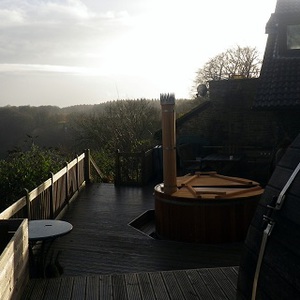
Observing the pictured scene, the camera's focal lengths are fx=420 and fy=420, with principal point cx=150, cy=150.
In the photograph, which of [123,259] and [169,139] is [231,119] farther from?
[123,259]

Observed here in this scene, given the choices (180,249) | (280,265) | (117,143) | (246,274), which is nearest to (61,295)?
(180,249)

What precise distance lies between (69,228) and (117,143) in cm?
1838

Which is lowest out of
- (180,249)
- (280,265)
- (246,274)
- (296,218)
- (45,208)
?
(180,249)

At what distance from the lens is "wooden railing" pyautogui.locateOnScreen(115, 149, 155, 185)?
13.7 m

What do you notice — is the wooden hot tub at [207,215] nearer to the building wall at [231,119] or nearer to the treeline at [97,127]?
the building wall at [231,119]

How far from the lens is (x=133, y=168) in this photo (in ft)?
46.8

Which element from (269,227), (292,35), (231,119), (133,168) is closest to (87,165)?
(133,168)

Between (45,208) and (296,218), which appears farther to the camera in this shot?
(45,208)

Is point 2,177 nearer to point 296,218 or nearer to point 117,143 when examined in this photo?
point 296,218

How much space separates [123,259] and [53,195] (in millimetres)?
2857

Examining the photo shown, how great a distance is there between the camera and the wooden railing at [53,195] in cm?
645

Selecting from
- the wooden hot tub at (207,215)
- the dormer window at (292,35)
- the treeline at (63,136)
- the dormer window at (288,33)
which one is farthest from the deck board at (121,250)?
the dormer window at (288,33)

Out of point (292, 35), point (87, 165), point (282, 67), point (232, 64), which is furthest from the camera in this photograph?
point (232, 64)

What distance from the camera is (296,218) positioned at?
1831 mm
